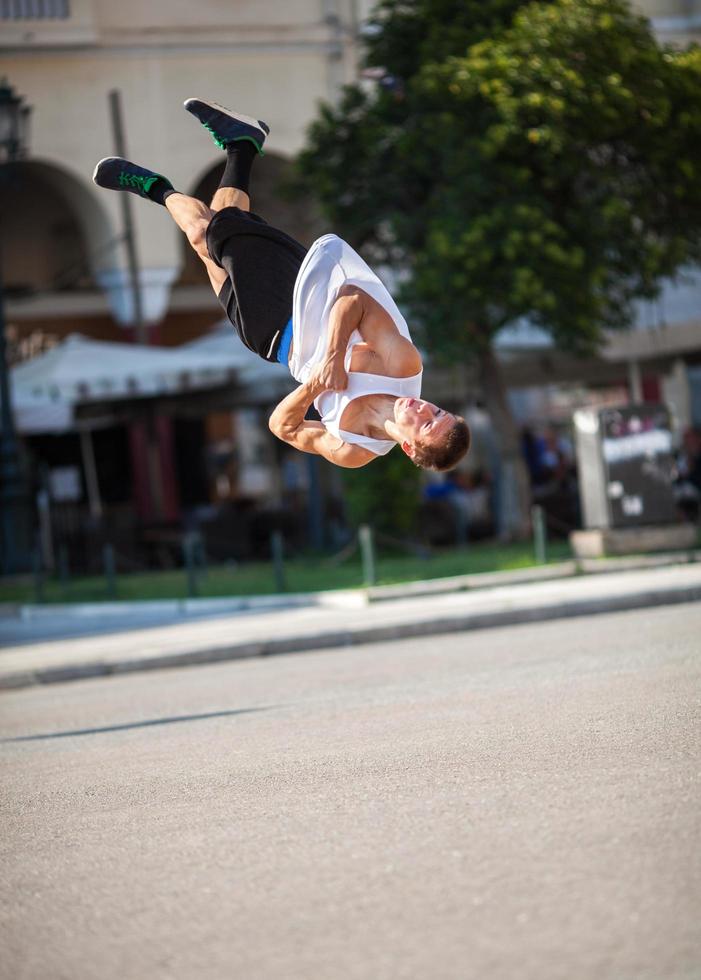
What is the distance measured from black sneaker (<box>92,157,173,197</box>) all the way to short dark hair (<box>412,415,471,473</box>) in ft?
8.55

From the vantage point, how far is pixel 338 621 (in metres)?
13.8

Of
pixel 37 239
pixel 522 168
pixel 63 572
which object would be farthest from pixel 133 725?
pixel 37 239

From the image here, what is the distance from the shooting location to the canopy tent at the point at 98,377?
20.4 meters

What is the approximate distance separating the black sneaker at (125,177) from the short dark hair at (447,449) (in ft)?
8.55

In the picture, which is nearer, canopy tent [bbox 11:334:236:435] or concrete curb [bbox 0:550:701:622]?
concrete curb [bbox 0:550:701:622]

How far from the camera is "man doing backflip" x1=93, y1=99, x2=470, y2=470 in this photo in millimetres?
6801

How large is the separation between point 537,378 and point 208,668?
486 inches

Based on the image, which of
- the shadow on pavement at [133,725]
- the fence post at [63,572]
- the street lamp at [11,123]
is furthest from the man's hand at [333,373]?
the fence post at [63,572]

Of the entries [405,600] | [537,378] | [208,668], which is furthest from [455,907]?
[537,378]

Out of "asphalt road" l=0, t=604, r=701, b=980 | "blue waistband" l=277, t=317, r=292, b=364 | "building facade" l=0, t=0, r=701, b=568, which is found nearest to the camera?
"asphalt road" l=0, t=604, r=701, b=980

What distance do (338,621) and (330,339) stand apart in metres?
7.09

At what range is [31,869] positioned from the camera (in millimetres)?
4984

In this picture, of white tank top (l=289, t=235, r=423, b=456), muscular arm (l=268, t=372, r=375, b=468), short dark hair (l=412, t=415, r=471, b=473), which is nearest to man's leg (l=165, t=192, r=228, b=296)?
white tank top (l=289, t=235, r=423, b=456)

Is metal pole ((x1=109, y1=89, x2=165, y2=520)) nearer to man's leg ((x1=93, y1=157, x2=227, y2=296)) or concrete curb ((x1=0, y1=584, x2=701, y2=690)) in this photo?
concrete curb ((x1=0, y1=584, x2=701, y2=690))
